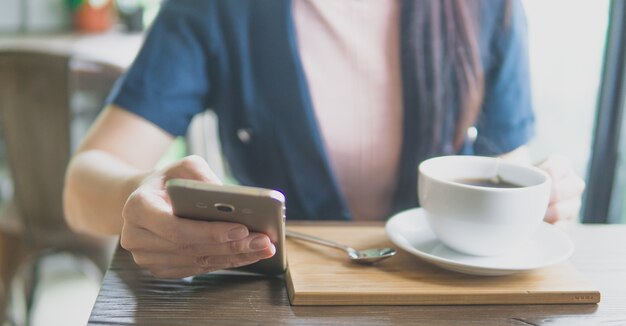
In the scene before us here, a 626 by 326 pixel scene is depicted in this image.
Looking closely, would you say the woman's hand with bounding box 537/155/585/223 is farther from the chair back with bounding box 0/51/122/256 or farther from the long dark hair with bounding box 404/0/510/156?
the chair back with bounding box 0/51/122/256

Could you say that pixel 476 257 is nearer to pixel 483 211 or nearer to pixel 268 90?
pixel 483 211

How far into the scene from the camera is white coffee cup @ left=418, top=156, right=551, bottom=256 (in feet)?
2.11

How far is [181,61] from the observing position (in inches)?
41.8

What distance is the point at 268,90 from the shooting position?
3.59 feet

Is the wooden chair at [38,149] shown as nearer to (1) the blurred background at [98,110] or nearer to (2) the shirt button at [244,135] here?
(1) the blurred background at [98,110]

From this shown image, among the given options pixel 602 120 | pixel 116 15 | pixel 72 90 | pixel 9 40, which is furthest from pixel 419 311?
pixel 116 15

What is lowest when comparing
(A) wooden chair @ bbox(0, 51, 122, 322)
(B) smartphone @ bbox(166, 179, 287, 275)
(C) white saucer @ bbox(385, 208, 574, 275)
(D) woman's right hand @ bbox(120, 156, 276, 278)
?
(A) wooden chair @ bbox(0, 51, 122, 322)

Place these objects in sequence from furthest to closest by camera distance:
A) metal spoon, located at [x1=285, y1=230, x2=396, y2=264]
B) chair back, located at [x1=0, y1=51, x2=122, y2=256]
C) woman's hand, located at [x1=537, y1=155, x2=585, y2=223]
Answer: chair back, located at [x1=0, y1=51, x2=122, y2=256] → woman's hand, located at [x1=537, y1=155, x2=585, y2=223] → metal spoon, located at [x1=285, y1=230, x2=396, y2=264]

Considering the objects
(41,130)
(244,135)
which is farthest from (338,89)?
(41,130)

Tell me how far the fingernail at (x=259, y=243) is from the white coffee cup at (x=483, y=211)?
17 centimetres

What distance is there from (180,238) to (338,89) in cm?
54

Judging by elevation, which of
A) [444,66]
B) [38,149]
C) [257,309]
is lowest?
[38,149]

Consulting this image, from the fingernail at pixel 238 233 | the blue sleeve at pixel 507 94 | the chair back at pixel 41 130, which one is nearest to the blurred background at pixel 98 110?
the chair back at pixel 41 130

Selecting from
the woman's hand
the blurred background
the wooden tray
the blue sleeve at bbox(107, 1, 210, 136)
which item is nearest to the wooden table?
the wooden tray
